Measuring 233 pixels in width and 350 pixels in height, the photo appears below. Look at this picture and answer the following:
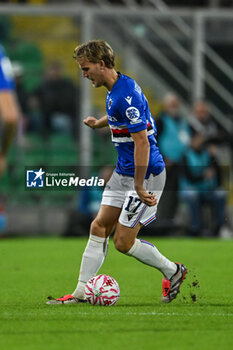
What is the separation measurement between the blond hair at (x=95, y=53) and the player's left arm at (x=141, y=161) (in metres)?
0.62

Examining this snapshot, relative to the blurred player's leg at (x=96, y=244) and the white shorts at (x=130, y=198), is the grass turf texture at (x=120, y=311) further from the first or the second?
the white shorts at (x=130, y=198)

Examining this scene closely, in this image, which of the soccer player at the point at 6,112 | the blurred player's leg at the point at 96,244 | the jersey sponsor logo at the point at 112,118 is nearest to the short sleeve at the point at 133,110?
the jersey sponsor logo at the point at 112,118

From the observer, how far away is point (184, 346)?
16.5ft

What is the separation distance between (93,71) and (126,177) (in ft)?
2.95

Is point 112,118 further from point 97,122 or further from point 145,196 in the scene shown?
point 145,196

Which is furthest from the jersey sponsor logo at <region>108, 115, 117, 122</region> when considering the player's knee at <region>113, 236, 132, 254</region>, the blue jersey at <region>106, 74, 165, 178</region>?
the player's knee at <region>113, 236, 132, 254</region>

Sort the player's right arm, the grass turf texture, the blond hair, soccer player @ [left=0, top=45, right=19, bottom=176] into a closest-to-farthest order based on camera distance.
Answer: soccer player @ [left=0, top=45, right=19, bottom=176], the grass turf texture, the blond hair, the player's right arm

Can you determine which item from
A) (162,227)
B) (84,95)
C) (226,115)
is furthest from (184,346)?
(226,115)

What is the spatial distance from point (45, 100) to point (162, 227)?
3087mm

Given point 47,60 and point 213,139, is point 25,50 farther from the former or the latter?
point 213,139

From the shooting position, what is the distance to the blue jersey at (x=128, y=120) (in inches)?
257

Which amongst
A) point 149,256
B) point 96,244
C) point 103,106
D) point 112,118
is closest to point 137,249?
point 149,256

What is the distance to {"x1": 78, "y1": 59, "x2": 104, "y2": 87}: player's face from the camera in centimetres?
664

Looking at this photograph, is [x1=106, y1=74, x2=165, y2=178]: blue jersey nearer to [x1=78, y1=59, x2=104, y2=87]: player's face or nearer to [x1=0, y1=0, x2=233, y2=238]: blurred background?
[x1=78, y1=59, x2=104, y2=87]: player's face
